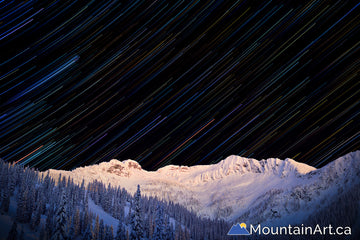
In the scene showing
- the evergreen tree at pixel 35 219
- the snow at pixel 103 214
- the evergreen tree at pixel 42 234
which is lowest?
the evergreen tree at pixel 42 234

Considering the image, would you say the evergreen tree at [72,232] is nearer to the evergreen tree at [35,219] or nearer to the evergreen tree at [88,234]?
the evergreen tree at [88,234]

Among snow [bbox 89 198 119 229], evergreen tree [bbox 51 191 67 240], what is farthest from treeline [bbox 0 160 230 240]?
snow [bbox 89 198 119 229]

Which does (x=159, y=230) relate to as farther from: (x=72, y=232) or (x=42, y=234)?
(x=42, y=234)

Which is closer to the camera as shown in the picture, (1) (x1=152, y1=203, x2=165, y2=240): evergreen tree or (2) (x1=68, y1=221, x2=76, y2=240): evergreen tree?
(1) (x1=152, y1=203, x2=165, y2=240): evergreen tree

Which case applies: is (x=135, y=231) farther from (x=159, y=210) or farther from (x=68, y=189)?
(x=68, y=189)

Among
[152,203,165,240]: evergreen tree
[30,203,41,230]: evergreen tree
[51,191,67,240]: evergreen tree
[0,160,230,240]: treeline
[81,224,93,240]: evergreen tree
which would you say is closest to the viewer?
[51,191,67,240]: evergreen tree

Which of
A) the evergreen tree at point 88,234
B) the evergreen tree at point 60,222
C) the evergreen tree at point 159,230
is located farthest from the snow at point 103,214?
the evergreen tree at point 60,222

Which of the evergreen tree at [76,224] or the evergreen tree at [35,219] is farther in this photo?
the evergreen tree at [76,224]

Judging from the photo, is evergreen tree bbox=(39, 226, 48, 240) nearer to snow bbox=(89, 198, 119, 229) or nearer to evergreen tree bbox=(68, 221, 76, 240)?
evergreen tree bbox=(68, 221, 76, 240)

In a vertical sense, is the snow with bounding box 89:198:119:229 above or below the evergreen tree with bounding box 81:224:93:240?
above

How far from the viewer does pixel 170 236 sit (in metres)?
88.9

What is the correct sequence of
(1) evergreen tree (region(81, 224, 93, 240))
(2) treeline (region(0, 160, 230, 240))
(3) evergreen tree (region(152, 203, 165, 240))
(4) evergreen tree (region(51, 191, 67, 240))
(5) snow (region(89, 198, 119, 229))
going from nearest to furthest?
(4) evergreen tree (region(51, 191, 67, 240)), (2) treeline (region(0, 160, 230, 240)), (3) evergreen tree (region(152, 203, 165, 240)), (1) evergreen tree (region(81, 224, 93, 240)), (5) snow (region(89, 198, 119, 229))

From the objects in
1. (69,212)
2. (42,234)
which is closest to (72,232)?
(42,234)

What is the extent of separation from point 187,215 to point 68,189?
82.2 m
